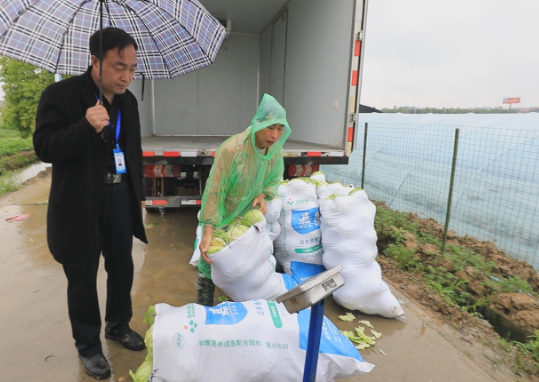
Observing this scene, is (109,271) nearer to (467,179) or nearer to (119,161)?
(119,161)

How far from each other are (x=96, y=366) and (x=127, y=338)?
0.81ft

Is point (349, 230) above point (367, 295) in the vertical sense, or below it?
above

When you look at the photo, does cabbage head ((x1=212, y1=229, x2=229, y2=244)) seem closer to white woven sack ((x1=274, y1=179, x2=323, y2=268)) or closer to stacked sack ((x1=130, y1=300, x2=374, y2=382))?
stacked sack ((x1=130, y1=300, x2=374, y2=382))

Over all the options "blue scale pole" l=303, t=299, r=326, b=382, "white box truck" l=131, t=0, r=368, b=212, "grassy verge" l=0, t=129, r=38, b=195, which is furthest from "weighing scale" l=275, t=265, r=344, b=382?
"grassy verge" l=0, t=129, r=38, b=195

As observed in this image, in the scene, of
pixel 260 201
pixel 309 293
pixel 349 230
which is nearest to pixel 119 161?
pixel 260 201

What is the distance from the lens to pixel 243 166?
2.03 m

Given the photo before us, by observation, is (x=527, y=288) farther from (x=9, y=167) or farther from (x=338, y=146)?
(x=9, y=167)

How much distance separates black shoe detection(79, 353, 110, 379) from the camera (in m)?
1.86

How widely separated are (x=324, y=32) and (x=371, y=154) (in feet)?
9.84

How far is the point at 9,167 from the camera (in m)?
10.1

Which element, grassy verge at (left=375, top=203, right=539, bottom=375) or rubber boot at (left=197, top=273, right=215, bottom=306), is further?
grassy verge at (left=375, top=203, right=539, bottom=375)

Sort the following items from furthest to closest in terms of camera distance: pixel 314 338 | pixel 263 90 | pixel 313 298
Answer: pixel 263 90
pixel 314 338
pixel 313 298

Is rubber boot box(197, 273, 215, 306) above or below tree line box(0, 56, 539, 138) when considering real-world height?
below

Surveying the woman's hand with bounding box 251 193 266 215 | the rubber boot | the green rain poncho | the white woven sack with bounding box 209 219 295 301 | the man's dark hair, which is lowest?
the rubber boot
